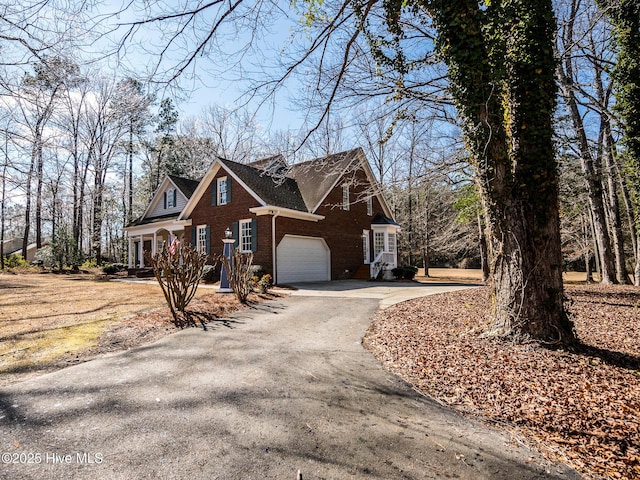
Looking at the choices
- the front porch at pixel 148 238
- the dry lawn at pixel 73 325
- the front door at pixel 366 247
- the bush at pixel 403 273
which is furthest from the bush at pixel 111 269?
the bush at pixel 403 273

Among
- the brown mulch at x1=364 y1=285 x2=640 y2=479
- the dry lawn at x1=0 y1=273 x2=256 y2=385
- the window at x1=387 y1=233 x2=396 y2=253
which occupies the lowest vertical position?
the brown mulch at x1=364 y1=285 x2=640 y2=479

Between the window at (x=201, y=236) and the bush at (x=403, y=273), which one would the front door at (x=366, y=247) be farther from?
the window at (x=201, y=236)

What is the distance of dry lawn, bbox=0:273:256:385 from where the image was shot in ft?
15.4

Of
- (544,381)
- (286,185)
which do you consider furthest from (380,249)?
(544,381)

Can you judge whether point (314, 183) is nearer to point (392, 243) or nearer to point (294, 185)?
point (294, 185)

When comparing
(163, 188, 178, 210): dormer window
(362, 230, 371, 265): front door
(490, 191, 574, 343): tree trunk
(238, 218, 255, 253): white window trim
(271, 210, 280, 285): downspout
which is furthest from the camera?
(163, 188, 178, 210): dormer window

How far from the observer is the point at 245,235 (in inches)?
632

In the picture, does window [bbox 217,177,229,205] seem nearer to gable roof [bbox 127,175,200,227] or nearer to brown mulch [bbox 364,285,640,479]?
gable roof [bbox 127,175,200,227]

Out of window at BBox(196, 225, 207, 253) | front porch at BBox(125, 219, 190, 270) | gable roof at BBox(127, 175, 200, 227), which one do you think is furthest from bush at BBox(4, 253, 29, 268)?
window at BBox(196, 225, 207, 253)

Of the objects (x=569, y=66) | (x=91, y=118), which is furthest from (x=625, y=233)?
(x=91, y=118)

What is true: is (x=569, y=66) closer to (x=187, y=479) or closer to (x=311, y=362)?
(x=311, y=362)

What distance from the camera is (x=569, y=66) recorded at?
12.1 meters

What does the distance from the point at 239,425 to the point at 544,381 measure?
11.5 feet

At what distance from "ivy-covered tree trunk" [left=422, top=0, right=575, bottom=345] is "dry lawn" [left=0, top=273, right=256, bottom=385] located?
615 centimetres
